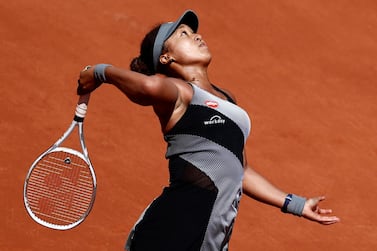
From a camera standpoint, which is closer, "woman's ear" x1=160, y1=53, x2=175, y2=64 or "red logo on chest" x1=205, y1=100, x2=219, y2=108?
"red logo on chest" x1=205, y1=100, x2=219, y2=108

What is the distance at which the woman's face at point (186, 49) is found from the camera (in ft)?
14.9

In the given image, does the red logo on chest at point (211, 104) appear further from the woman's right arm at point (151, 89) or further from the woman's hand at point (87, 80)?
the woman's hand at point (87, 80)

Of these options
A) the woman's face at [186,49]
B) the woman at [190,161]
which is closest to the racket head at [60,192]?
the woman's face at [186,49]

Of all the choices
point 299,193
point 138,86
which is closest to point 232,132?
point 138,86

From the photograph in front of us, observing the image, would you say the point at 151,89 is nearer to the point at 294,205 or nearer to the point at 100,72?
the point at 100,72

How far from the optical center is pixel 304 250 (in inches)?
298

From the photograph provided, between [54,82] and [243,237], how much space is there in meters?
2.77

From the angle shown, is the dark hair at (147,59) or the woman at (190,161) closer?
the woman at (190,161)

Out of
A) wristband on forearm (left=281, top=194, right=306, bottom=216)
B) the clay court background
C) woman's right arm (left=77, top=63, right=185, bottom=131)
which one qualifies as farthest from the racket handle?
the clay court background

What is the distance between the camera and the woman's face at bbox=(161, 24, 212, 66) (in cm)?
455

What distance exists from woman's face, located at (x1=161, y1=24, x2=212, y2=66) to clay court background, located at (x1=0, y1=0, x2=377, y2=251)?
9.39ft

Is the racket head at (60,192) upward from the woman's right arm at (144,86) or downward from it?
downward

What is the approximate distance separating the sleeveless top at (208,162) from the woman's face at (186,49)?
0.27m

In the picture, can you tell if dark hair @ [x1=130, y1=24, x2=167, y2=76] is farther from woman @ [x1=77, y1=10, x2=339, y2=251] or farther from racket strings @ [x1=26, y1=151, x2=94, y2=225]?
racket strings @ [x1=26, y1=151, x2=94, y2=225]
